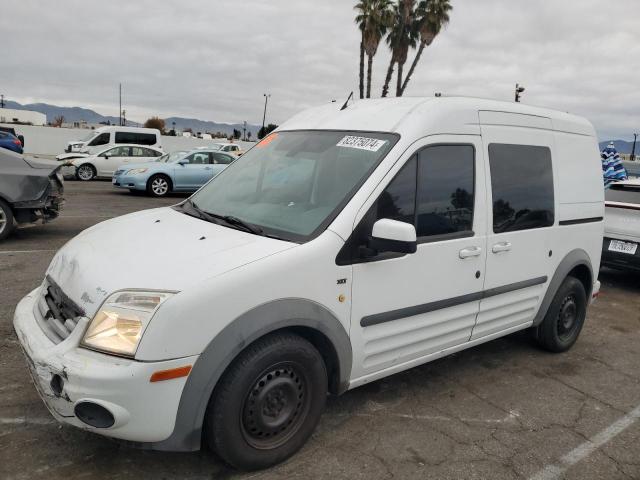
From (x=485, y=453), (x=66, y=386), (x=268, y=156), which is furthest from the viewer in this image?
(x=268, y=156)

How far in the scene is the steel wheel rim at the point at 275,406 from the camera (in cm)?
260

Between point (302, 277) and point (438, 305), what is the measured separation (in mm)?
1083

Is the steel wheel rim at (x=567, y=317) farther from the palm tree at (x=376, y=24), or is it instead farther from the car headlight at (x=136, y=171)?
the palm tree at (x=376, y=24)

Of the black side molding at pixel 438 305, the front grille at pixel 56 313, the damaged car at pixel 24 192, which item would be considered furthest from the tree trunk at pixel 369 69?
the front grille at pixel 56 313

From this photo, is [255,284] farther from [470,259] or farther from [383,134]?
[470,259]

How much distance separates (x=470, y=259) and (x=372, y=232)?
99 cm

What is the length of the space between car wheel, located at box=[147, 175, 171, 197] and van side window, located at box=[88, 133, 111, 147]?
25.1 ft

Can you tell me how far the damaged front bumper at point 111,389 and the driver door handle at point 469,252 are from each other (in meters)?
1.86

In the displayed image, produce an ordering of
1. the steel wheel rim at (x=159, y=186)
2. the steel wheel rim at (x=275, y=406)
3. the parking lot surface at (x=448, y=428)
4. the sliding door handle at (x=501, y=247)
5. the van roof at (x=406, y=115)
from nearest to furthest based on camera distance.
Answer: the steel wheel rim at (x=275, y=406) → the parking lot surface at (x=448, y=428) → the van roof at (x=406, y=115) → the sliding door handle at (x=501, y=247) → the steel wheel rim at (x=159, y=186)

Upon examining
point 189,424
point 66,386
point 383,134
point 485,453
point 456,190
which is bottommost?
point 485,453

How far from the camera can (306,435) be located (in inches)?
113

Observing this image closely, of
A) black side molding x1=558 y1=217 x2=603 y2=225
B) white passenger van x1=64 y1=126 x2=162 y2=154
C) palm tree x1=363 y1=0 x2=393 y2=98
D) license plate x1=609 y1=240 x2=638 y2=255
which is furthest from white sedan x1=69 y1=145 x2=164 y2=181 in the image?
black side molding x1=558 y1=217 x2=603 y2=225

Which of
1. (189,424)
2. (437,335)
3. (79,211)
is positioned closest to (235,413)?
(189,424)

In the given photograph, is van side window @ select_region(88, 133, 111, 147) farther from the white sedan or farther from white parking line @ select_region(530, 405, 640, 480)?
white parking line @ select_region(530, 405, 640, 480)
